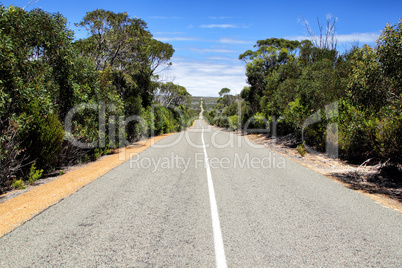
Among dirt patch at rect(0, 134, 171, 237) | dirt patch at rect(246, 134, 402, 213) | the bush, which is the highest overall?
the bush

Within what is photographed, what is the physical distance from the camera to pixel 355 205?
592 centimetres

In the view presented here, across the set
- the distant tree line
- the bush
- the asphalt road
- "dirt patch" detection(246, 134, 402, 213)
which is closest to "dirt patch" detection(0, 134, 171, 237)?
the asphalt road

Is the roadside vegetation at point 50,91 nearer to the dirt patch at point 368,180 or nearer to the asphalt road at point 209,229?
the asphalt road at point 209,229

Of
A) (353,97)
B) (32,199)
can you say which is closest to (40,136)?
(32,199)

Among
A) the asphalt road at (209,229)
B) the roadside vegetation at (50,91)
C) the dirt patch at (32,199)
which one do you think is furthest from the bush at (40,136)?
the asphalt road at (209,229)

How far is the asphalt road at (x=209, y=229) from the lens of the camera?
3566 millimetres

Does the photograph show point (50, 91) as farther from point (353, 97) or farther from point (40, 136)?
point (353, 97)

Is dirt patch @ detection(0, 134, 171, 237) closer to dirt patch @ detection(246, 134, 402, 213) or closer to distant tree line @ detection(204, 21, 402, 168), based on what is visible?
dirt patch @ detection(246, 134, 402, 213)

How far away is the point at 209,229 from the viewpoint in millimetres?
4555

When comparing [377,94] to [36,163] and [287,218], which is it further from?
[36,163]

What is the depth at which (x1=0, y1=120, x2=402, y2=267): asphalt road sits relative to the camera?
3566 millimetres

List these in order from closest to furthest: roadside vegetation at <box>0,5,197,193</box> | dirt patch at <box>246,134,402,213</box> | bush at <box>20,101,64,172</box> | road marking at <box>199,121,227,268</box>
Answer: road marking at <box>199,121,227,268</box> < dirt patch at <box>246,134,402,213</box> < roadside vegetation at <box>0,5,197,193</box> < bush at <box>20,101,64,172</box>

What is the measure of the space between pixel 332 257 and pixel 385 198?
167 inches

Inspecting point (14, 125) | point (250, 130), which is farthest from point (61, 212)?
point (250, 130)
